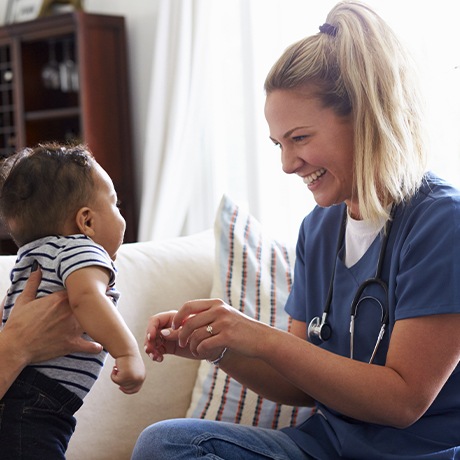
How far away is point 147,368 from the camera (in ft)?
6.89

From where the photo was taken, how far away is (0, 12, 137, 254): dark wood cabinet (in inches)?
162

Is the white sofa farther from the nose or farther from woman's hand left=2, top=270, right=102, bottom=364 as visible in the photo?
the nose

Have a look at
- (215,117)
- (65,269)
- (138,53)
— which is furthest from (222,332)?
(138,53)

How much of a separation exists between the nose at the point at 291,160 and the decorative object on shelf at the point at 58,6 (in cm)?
298

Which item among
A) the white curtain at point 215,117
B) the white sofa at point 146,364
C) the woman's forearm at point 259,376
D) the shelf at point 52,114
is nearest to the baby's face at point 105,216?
the woman's forearm at point 259,376

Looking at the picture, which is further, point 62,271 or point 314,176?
point 314,176

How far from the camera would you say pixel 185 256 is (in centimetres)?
231

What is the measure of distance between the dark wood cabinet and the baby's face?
2542 millimetres

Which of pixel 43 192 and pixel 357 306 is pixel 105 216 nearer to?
pixel 43 192

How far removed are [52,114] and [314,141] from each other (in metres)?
2.93

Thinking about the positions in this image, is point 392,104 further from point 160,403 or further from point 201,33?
point 201,33

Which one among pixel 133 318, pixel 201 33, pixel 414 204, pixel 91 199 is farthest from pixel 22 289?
pixel 201 33

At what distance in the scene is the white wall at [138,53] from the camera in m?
4.21

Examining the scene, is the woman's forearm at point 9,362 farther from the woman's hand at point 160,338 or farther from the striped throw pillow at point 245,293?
the striped throw pillow at point 245,293
